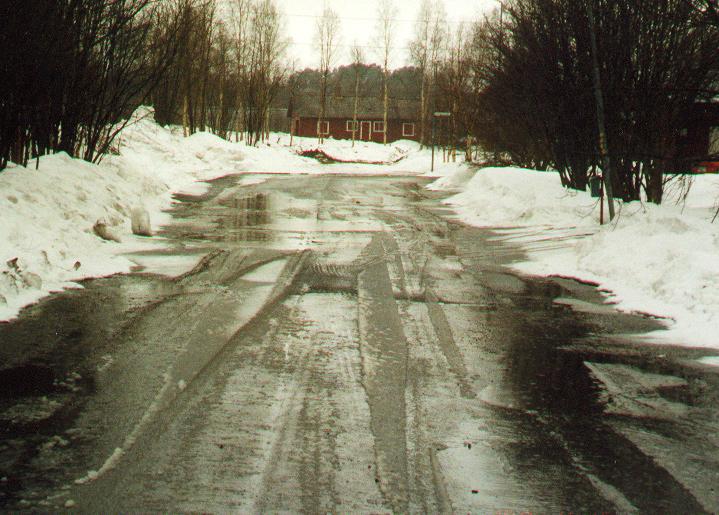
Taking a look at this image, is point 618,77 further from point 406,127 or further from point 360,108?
point 406,127

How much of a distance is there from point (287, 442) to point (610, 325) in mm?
5063

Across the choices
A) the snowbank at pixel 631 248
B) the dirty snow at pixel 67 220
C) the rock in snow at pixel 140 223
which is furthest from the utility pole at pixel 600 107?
the rock in snow at pixel 140 223

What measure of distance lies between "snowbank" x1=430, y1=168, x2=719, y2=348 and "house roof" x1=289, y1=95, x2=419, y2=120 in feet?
254

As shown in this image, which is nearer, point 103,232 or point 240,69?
point 103,232

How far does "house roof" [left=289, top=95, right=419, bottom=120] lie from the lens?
9822 centimetres

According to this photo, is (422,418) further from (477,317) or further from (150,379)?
(477,317)

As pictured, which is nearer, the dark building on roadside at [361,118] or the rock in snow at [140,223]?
the rock in snow at [140,223]

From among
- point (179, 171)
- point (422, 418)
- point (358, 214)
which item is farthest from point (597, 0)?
point (179, 171)

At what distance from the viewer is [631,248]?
12.1m

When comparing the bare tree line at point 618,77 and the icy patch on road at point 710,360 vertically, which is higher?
the bare tree line at point 618,77

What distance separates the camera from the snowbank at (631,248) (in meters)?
9.26

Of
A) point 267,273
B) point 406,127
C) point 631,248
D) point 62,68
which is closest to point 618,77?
point 631,248

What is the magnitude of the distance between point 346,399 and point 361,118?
309ft

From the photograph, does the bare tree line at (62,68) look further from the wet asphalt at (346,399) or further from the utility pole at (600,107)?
the utility pole at (600,107)
